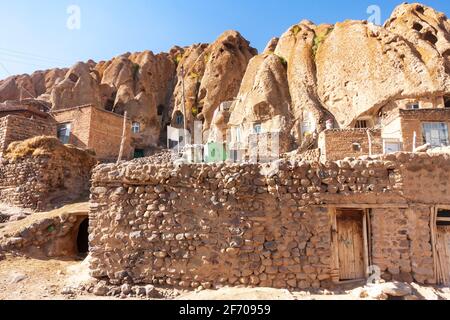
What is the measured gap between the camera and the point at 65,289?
6.76 metres

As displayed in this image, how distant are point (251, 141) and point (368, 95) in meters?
11.1

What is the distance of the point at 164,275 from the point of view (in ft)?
22.1

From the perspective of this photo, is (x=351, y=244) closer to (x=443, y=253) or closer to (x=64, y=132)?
(x=443, y=253)

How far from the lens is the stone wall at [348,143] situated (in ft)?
66.0

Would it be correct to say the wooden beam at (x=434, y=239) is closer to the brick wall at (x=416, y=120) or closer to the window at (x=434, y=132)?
the brick wall at (x=416, y=120)

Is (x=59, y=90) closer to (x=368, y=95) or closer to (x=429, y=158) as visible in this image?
(x=368, y=95)

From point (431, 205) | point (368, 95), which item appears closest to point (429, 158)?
point (431, 205)

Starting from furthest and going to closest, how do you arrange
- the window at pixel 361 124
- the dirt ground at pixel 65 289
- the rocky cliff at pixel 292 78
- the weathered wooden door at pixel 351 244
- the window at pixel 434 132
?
the window at pixel 361 124 → the rocky cliff at pixel 292 78 → the window at pixel 434 132 → the weathered wooden door at pixel 351 244 → the dirt ground at pixel 65 289

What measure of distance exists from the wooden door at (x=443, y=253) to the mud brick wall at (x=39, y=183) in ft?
44.0

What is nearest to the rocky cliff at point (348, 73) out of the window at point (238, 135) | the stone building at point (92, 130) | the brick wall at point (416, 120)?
the window at point (238, 135)

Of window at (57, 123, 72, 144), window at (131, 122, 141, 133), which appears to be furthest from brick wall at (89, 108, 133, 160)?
window at (131, 122, 141, 133)

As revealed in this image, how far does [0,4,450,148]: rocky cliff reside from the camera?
25.7m

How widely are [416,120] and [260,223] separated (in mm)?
17630

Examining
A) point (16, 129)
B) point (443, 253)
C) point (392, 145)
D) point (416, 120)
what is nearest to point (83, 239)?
point (16, 129)
